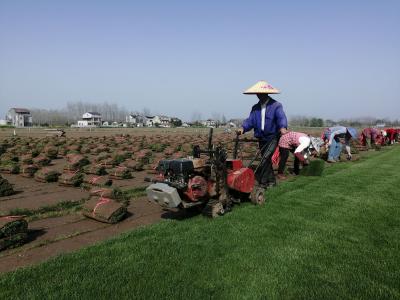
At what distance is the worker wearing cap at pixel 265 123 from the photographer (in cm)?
800

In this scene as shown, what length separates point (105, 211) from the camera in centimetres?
617

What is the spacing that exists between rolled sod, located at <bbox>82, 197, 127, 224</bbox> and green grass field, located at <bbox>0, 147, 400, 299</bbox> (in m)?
0.83

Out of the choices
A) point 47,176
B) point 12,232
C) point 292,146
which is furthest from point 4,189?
point 292,146

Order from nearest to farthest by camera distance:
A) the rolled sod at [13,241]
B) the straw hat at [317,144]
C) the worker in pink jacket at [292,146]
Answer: the rolled sod at [13,241]
the worker in pink jacket at [292,146]
the straw hat at [317,144]

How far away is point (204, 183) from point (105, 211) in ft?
5.74

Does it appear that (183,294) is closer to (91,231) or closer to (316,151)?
(91,231)

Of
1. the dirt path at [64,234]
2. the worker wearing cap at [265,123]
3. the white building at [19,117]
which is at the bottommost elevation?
the dirt path at [64,234]

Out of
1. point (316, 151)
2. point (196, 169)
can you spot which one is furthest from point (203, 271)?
point (316, 151)

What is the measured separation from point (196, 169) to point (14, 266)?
2893 mm

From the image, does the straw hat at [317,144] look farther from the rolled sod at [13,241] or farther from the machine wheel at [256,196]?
the rolled sod at [13,241]

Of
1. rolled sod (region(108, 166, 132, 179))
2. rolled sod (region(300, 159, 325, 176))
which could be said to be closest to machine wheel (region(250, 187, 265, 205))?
rolled sod (region(300, 159, 325, 176))

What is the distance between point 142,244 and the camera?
16.3 feet

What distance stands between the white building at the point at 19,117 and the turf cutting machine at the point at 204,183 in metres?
113

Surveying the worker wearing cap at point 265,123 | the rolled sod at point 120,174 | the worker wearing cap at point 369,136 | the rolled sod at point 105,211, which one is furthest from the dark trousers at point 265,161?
the worker wearing cap at point 369,136
